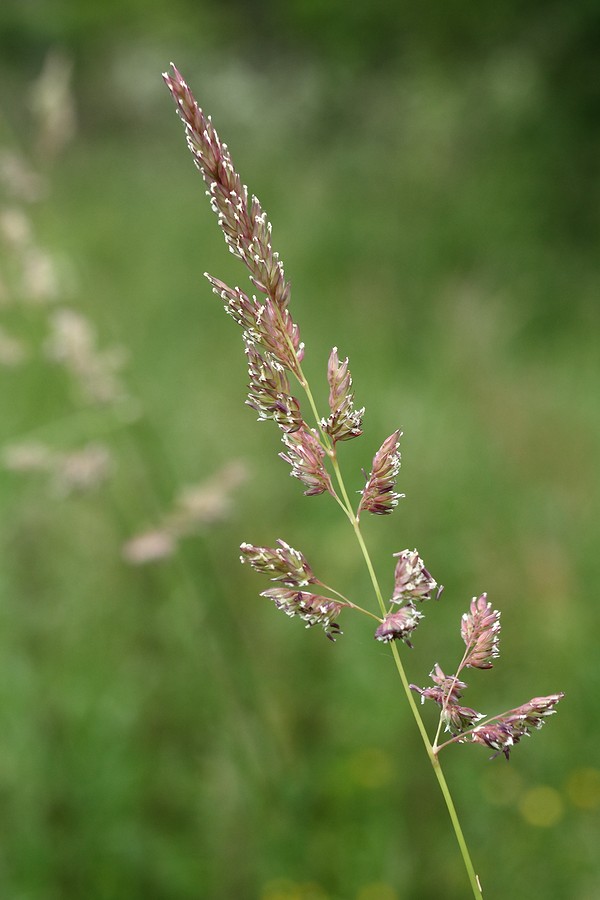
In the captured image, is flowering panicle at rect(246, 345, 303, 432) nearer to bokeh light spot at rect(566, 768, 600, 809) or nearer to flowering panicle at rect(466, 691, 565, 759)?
flowering panicle at rect(466, 691, 565, 759)

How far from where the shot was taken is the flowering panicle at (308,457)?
765 mm

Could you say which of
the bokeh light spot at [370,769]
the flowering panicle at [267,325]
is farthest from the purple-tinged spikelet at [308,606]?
the bokeh light spot at [370,769]

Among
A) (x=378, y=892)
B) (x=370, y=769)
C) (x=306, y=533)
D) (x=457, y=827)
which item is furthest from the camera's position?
(x=306, y=533)

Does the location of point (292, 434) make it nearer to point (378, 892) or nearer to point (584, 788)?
point (378, 892)

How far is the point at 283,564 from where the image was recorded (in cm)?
77

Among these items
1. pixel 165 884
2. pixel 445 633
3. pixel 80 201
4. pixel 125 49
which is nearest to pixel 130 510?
pixel 445 633

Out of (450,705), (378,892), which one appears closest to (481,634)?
(450,705)

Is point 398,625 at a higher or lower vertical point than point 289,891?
lower

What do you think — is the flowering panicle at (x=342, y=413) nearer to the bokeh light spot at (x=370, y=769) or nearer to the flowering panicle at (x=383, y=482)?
the flowering panicle at (x=383, y=482)

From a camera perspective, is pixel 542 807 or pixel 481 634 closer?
pixel 481 634

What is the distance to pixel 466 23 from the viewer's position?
896 cm

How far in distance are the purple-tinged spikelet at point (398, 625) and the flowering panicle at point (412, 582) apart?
0.02 m

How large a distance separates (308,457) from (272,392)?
0.07 m

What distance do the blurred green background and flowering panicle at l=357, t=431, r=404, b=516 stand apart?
51cm
